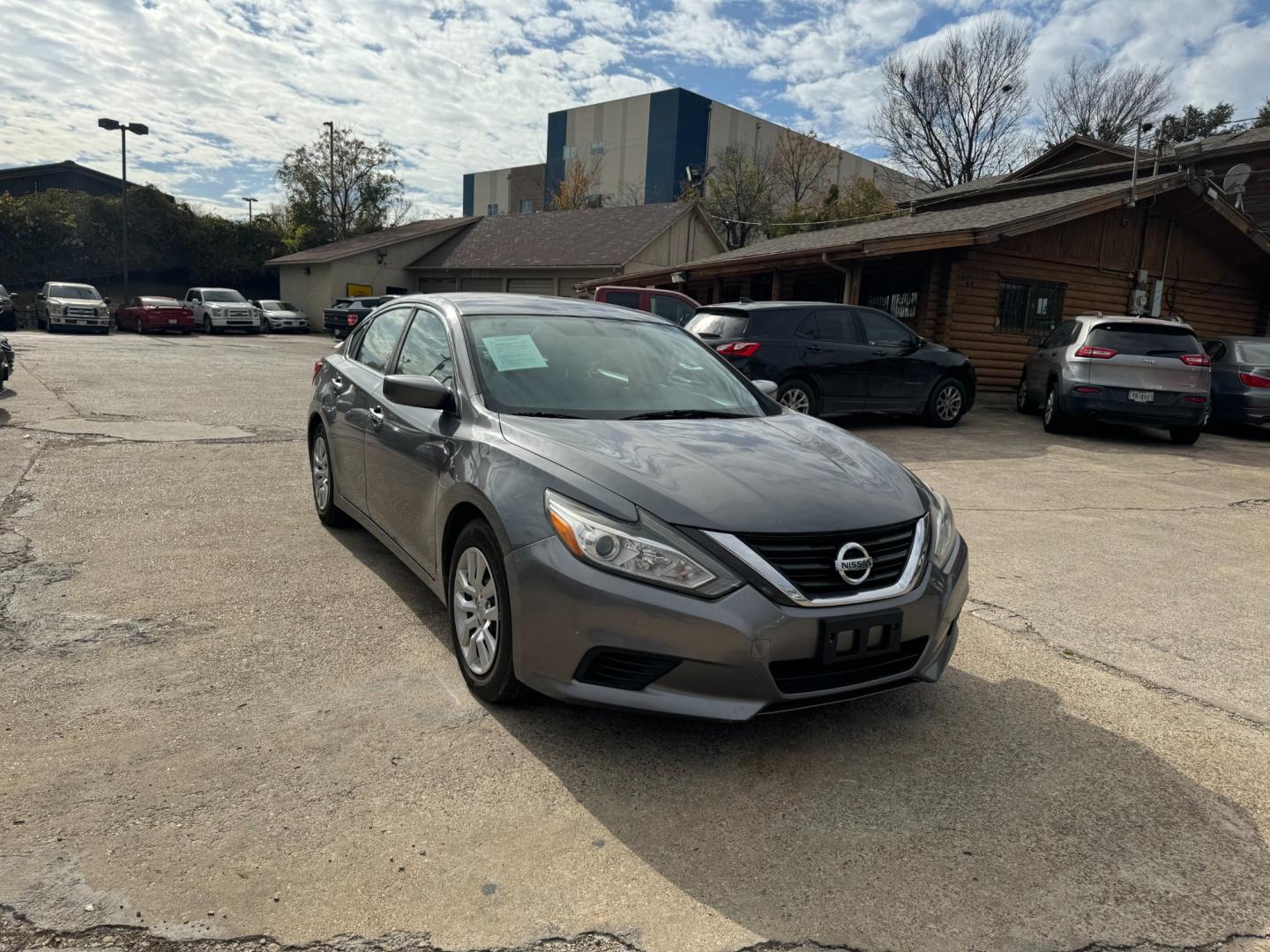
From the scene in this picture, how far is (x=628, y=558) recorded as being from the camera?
2729 millimetres

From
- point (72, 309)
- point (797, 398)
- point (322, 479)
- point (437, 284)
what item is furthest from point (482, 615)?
point (437, 284)

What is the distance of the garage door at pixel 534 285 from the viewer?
32.7 metres

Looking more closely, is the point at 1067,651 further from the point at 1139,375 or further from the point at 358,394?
the point at 1139,375

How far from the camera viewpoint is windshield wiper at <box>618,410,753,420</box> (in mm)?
3653

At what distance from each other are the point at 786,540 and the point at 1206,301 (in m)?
20.4

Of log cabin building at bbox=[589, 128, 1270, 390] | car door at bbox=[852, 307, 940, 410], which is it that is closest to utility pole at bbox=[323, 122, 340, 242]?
log cabin building at bbox=[589, 128, 1270, 390]

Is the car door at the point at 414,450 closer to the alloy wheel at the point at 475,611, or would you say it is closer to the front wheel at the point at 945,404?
the alloy wheel at the point at 475,611

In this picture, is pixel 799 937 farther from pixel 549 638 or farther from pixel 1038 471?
pixel 1038 471

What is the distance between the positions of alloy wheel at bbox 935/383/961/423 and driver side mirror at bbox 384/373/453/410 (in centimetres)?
961

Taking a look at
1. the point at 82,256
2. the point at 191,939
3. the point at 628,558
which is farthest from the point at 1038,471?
the point at 82,256

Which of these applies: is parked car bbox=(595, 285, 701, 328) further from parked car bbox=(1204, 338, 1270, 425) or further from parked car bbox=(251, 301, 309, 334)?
parked car bbox=(251, 301, 309, 334)

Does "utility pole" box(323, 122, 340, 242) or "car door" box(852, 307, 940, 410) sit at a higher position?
"utility pole" box(323, 122, 340, 242)

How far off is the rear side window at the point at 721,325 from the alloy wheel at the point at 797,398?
0.93m

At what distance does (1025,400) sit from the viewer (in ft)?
45.0
